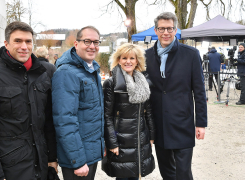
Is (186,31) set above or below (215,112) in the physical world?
above

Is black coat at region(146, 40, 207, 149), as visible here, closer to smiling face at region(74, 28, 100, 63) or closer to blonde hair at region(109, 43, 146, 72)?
blonde hair at region(109, 43, 146, 72)

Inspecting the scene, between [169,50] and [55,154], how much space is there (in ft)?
5.21

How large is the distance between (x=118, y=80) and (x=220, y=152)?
2990 millimetres

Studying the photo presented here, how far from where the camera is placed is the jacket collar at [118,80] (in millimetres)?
2305

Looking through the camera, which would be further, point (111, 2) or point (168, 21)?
point (111, 2)

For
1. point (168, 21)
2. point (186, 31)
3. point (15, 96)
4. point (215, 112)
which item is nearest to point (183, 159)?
point (168, 21)

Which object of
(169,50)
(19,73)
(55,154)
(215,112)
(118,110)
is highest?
(169,50)

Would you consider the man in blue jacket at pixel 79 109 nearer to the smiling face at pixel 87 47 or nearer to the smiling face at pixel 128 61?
the smiling face at pixel 87 47

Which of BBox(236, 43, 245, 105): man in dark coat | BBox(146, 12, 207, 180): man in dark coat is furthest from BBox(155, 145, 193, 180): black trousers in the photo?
BBox(236, 43, 245, 105): man in dark coat

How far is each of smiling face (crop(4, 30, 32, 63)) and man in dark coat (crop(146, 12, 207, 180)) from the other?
1407 mm

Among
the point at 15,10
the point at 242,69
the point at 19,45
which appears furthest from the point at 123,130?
the point at 15,10

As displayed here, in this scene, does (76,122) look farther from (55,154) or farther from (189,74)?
(189,74)

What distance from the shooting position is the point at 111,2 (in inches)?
577

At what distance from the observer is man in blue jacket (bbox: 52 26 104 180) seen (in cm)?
181
